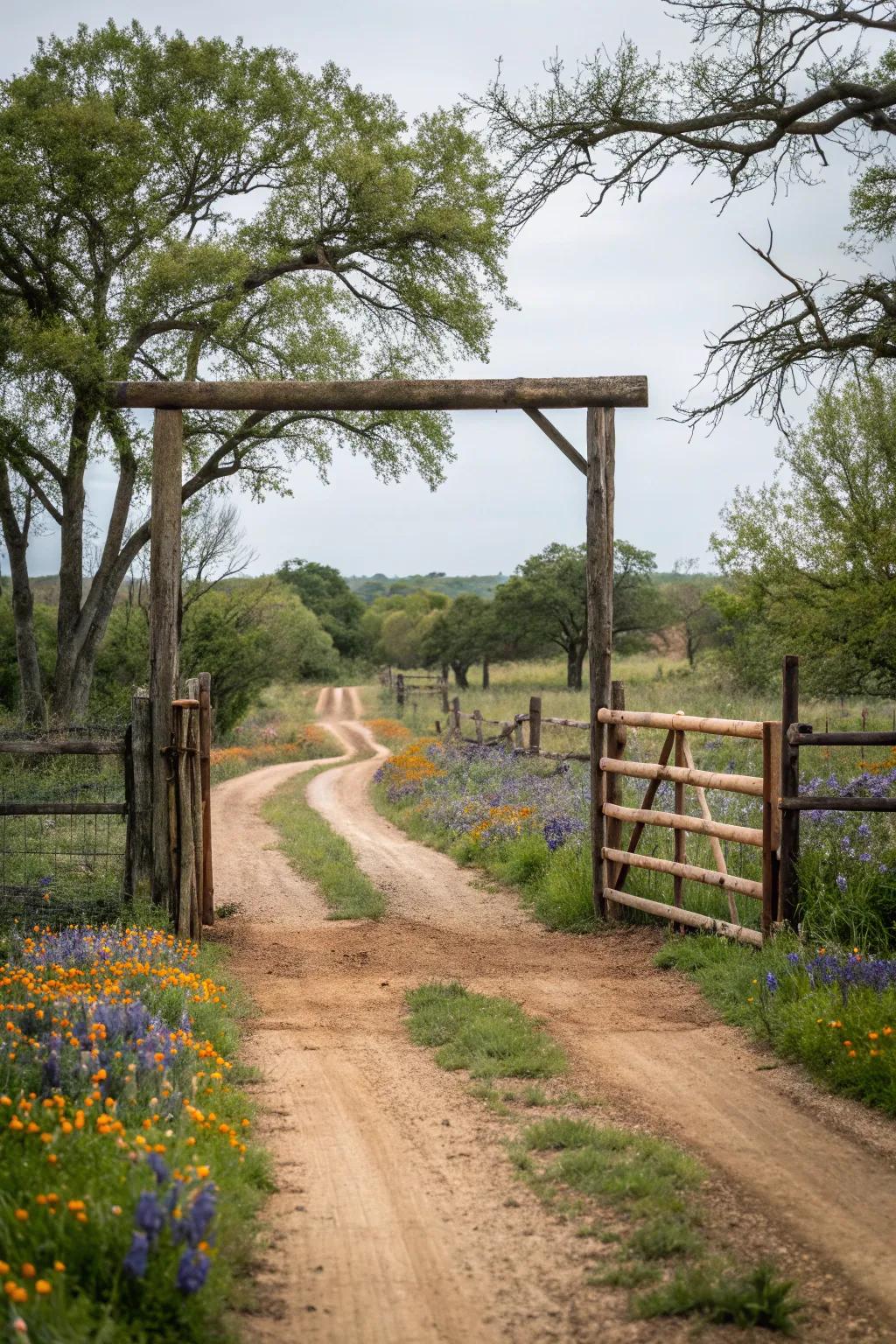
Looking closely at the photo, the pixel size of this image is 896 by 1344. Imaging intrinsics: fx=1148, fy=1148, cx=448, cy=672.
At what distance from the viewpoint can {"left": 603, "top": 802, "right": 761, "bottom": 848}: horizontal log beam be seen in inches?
336

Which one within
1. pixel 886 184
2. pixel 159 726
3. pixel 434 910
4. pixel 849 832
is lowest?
pixel 434 910

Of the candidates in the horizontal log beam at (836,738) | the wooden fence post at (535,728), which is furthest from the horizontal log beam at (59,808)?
the wooden fence post at (535,728)

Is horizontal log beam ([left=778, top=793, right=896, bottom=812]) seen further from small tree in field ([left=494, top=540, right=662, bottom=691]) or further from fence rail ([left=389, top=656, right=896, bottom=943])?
small tree in field ([left=494, top=540, right=662, bottom=691])

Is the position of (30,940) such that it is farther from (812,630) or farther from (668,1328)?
(812,630)

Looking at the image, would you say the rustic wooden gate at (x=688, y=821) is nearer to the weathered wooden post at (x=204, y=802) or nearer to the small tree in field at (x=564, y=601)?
the weathered wooden post at (x=204, y=802)

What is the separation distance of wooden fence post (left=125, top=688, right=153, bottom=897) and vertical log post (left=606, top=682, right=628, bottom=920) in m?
4.14

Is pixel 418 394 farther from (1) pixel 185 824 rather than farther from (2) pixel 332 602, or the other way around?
(2) pixel 332 602

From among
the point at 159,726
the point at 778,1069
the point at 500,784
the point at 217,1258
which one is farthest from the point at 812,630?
the point at 217,1258

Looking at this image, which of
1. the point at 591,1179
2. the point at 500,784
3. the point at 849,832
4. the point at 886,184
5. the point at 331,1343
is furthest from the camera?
the point at 500,784

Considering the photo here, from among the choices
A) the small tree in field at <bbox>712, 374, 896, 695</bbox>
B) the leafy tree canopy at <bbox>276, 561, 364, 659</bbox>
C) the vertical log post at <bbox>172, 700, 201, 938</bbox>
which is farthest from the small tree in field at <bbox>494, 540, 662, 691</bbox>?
the vertical log post at <bbox>172, 700, 201, 938</bbox>

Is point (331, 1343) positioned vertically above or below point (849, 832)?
below

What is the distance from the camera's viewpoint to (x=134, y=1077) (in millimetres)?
5000

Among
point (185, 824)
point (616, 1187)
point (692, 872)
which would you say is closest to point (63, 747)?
point (185, 824)

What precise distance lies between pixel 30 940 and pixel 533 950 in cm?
415
